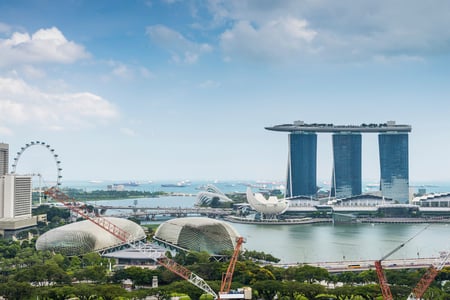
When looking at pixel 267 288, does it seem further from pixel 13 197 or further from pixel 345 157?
pixel 345 157

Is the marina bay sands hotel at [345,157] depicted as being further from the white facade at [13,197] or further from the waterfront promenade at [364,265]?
the waterfront promenade at [364,265]

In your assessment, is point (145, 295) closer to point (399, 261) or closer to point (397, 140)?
point (399, 261)

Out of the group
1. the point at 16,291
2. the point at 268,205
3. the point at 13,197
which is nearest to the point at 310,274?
the point at 16,291

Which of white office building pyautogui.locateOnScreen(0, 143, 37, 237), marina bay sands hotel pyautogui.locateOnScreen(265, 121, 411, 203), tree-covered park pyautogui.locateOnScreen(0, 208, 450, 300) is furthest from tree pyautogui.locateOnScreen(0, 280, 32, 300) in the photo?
marina bay sands hotel pyautogui.locateOnScreen(265, 121, 411, 203)

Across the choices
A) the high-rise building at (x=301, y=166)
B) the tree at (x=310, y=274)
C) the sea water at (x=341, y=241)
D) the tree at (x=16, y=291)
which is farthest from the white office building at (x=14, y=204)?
the high-rise building at (x=301, y=166)

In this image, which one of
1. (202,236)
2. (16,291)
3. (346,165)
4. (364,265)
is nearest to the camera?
(16,291)

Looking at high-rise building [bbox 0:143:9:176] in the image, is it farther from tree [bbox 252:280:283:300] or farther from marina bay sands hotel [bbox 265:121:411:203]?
marina bay sands hotel [bbox 265:121:411:203]
